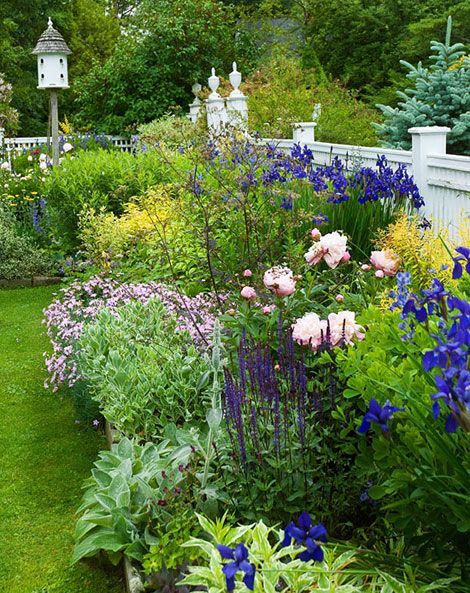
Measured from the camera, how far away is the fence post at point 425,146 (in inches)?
249

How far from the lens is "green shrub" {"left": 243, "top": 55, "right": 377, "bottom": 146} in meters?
12.6

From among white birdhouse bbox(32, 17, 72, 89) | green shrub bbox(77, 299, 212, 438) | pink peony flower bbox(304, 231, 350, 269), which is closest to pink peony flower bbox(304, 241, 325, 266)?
pink peony flower bbox(304, 231, 350, 269)

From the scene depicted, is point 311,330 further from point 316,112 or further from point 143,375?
point 316,112

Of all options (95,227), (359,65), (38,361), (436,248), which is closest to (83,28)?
(359,65)

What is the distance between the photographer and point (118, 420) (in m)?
3.99

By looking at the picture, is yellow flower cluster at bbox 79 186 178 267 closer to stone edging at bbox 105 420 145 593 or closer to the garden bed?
the garden bed

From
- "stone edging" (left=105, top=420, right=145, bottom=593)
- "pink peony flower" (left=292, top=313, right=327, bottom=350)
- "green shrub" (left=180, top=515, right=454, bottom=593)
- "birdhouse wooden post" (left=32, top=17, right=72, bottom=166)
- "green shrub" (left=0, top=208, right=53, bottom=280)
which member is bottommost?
"stone edging" (left=105, top=420, right=145, bottom=593)

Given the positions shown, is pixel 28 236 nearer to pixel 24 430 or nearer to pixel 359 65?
pixel 24 430

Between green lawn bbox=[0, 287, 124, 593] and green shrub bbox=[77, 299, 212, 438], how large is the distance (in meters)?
0.39

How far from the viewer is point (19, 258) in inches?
368

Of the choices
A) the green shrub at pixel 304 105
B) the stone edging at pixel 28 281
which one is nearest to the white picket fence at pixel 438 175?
the stone edging at pixel 28 281

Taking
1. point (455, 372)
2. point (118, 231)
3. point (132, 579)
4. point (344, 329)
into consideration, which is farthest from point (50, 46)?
point (455, 372)

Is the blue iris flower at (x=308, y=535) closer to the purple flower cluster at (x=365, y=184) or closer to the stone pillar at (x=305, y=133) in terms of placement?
the purple flower cluster at (x=365, y=184)

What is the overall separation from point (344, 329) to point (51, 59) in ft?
31.6
